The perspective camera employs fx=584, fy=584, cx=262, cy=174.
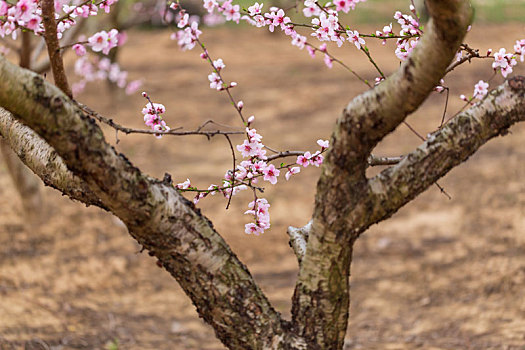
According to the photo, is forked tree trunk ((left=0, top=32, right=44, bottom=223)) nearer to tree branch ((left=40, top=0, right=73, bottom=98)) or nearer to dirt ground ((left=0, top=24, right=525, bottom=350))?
dirt ground ((left=0, top=24, right=525, bottom=350))

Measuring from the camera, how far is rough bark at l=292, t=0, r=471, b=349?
1988mm

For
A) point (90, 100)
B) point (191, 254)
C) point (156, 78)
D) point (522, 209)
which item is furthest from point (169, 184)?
point (156, 78)

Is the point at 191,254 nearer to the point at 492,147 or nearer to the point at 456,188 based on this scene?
the point at 456,188

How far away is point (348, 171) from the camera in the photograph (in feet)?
7.19

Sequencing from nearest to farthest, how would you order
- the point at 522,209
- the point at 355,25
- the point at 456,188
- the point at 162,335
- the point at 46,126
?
the point at 46,126 → the point at 162,335 → the point at 522,209 → the point at 456,188 → the point at 355,25

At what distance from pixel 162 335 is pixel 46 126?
3296 millimetres

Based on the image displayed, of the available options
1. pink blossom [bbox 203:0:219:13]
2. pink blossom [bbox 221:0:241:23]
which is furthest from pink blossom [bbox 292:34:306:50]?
pink blossom [bbox 203:0:219:13]

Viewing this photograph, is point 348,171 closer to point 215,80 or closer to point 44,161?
point 215,80

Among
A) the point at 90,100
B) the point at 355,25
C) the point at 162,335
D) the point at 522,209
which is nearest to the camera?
the point at 162,335

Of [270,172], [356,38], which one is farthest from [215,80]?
[356,38]

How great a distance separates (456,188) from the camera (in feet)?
24.6

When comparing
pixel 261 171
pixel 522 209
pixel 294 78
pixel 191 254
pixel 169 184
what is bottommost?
pixel 191 254

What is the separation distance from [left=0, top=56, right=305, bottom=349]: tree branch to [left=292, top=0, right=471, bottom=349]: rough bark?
0.16 metres

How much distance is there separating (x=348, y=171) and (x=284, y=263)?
4105 millimetres
